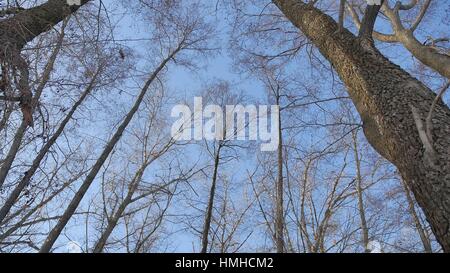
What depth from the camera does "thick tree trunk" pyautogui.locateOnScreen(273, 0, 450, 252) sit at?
213 centimetres

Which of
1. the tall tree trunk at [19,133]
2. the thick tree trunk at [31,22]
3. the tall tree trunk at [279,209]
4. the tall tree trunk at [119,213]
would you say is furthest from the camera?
the tall tree trunk at [119,213]

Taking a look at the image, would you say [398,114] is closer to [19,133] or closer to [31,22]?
[31,22]

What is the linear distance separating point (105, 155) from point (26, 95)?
2952mm

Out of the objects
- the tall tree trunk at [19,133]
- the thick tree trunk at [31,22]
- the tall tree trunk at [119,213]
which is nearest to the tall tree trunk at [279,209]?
the tall tree trunk at [119,213]

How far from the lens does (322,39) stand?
13.3 feet

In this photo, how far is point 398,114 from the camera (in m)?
2.70

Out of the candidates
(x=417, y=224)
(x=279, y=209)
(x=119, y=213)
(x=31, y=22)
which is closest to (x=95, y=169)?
(x=119, y=213)

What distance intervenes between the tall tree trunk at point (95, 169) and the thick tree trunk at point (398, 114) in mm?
3389

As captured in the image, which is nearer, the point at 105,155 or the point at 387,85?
the point at 387,85

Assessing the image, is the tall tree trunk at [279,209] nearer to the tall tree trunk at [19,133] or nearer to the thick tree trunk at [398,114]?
the thick tree trunk at [398,114]

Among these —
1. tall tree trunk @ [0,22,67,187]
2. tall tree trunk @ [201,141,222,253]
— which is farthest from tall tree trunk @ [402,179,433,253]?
tall tree trunk @ [0,22,67,187]

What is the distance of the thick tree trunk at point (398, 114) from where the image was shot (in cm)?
213
